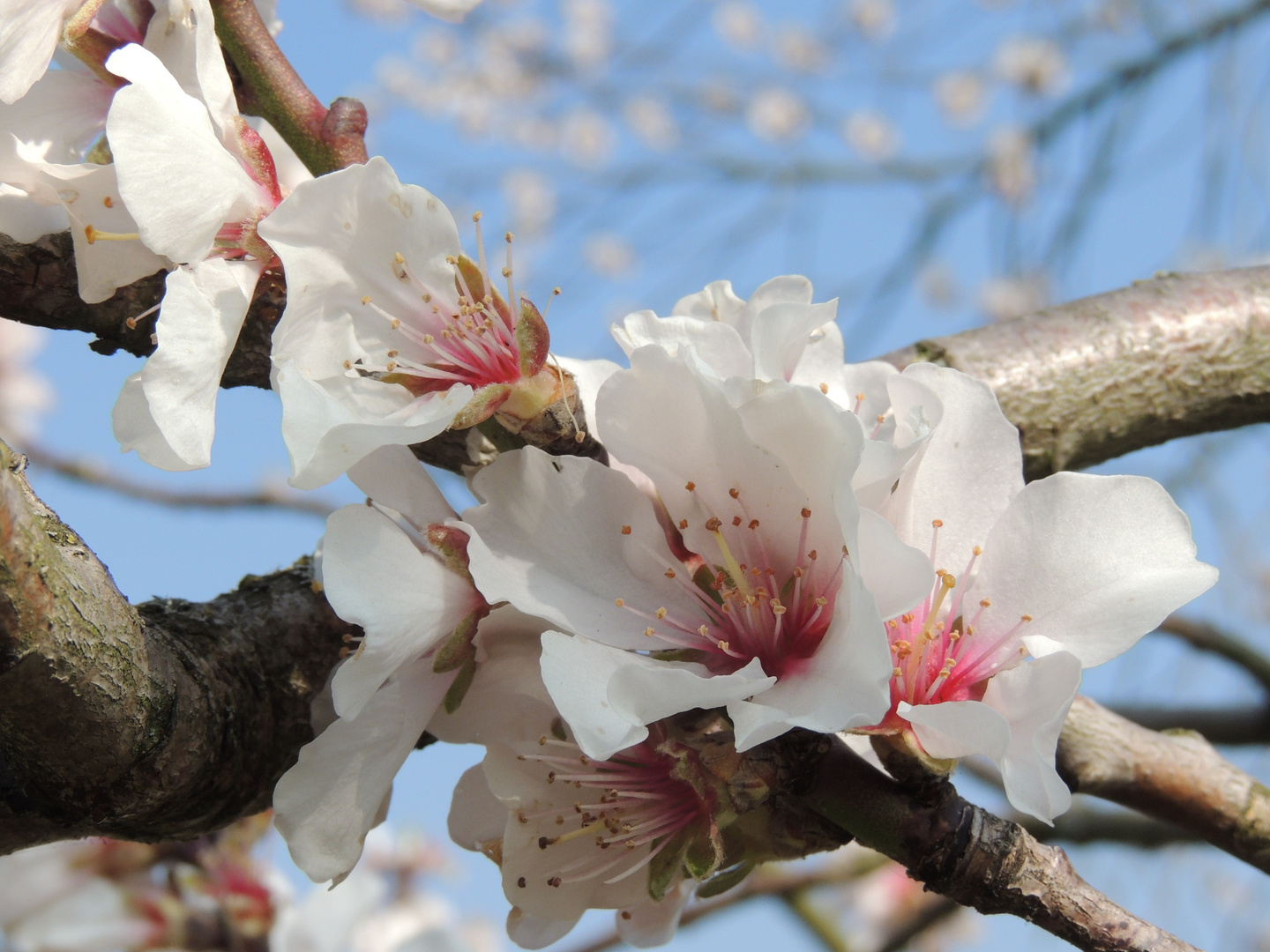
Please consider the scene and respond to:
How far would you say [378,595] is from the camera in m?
0.66

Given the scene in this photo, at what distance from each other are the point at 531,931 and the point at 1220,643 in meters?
1.47

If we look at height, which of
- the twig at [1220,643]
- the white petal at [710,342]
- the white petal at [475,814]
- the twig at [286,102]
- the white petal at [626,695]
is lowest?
the twig at [1220,643]

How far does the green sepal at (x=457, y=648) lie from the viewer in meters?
0.71

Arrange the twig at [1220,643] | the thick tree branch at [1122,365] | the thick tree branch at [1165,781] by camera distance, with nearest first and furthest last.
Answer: the thick tree branch at [1165,781] < the thick tree branch at [1122,365] < the twig at [1220,643]

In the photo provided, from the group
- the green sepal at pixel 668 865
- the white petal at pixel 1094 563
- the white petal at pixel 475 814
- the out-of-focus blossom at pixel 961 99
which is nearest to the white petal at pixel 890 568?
the white petal at pixel 1094 563

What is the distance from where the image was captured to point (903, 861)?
2.37 ft

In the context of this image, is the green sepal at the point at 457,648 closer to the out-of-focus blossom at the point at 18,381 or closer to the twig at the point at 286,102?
the twig at the point at 286,102

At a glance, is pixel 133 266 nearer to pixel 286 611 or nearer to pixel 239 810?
pixel 286 611

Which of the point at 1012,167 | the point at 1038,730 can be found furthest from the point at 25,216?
the point at 1012,167

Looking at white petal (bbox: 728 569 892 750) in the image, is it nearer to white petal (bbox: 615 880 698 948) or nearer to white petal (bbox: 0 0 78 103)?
white petal (bbox: 615 880 698 948)

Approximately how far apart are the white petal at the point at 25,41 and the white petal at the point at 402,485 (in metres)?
0.34

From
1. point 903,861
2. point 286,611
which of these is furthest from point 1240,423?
point 286,611

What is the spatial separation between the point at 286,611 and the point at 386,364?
28 centimetres

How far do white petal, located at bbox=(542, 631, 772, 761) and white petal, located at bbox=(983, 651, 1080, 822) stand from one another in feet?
0.55
